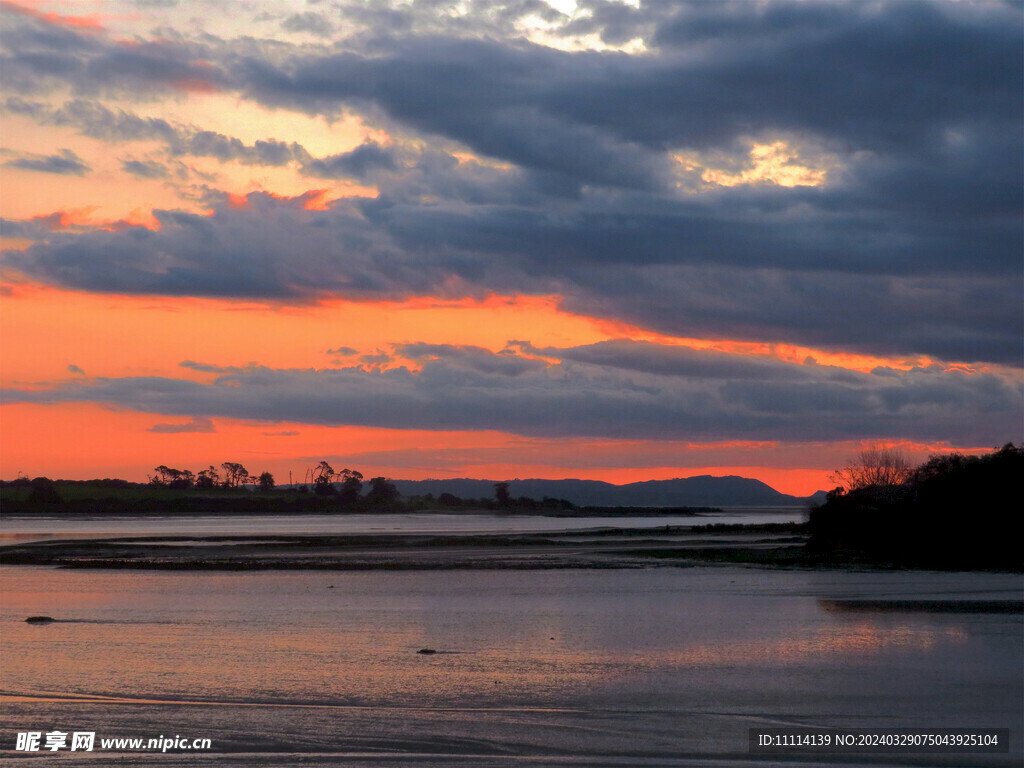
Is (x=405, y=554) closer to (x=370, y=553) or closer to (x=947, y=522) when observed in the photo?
(x=370, y=553)

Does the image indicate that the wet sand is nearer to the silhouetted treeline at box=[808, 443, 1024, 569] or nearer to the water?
the silhouetted treeline at box=[808, 443, 1024, 569]

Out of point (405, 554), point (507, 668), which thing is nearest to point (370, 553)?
point (405, 554)

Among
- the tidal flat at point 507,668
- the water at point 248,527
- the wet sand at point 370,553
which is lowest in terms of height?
the water at point 248,527

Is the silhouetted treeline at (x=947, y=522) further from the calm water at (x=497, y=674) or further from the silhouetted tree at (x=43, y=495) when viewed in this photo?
the silhouetted tree at (x=43, y=495)

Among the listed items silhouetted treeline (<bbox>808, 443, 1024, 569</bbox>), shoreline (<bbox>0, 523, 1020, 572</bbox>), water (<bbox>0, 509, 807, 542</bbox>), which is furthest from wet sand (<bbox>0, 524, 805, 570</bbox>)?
water (<bbox>0, 509, 807, 542</bbox>)

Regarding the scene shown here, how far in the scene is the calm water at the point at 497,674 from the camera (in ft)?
50.3

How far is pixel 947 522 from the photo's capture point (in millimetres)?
58312

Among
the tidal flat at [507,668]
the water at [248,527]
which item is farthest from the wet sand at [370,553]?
the water at [248,527]

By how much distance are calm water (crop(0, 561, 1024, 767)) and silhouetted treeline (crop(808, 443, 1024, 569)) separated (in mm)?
18985

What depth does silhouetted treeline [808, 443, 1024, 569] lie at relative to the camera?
55781 millimetres

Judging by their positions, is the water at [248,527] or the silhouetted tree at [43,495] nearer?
the water at [248,527]

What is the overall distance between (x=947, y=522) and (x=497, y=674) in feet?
148

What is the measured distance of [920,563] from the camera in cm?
5503

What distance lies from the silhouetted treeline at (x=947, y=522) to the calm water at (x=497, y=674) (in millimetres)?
18985
